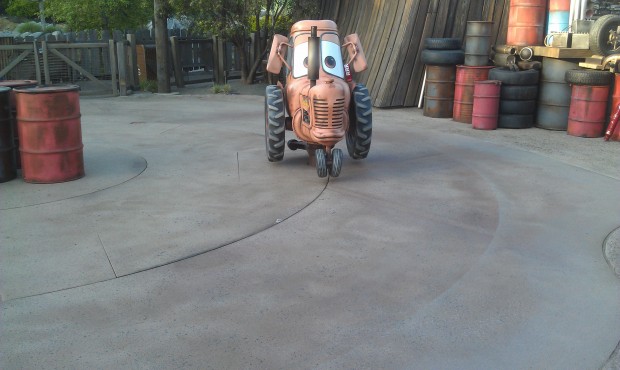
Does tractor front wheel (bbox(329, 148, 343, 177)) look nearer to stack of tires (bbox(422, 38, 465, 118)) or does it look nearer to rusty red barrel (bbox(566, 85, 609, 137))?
rusty red barrel (bbox(566, 85, 609, 137))

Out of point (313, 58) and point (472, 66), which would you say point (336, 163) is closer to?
point (313, 58)

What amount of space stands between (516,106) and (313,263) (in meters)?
7.91

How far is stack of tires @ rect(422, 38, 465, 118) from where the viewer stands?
13.2m

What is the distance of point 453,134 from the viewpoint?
11.8 m

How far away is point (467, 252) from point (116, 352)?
327 centimetres

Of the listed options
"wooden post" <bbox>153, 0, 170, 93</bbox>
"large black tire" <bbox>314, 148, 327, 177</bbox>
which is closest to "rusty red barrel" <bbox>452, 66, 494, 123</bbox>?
"large black tire" <bbox>314, 148, 327, 177</bbox>

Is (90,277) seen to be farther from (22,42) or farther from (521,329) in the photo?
(22,42)

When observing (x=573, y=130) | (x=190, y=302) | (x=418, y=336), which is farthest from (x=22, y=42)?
(x=418, y=336)

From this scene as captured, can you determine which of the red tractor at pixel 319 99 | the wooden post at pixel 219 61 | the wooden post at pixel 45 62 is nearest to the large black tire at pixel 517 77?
the red tractor at pixel 319 99

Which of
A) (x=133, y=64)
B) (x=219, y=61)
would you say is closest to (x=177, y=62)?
(x=219, y=61)

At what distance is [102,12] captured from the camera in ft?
79.4

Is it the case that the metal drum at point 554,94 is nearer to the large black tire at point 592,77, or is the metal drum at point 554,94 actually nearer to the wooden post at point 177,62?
the large black tire at point 592,77

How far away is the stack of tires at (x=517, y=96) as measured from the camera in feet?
39.4

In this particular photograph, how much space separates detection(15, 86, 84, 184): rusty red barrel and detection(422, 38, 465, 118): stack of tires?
7724 millimetres
